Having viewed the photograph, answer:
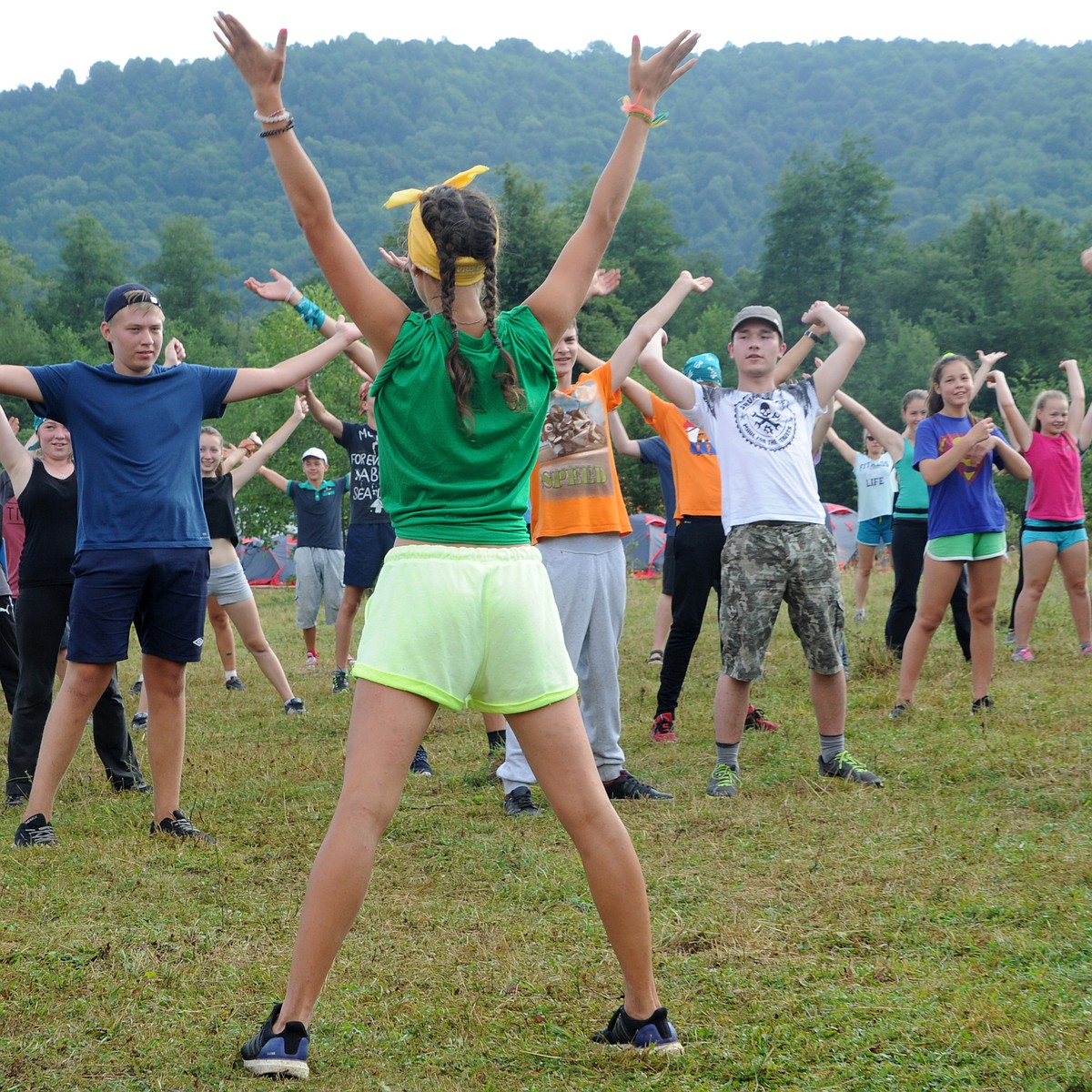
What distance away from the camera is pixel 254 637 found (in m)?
8.47

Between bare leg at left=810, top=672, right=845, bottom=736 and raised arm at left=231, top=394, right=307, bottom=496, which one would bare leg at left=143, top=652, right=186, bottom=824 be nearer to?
raised arm at left=231, top=394, right=307, bottom=496

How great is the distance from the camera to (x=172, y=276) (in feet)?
Answer: 243

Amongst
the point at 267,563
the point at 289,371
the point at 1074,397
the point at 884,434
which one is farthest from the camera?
the point at 267,563

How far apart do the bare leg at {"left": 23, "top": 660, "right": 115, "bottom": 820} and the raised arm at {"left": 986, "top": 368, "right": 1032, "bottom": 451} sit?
534cm

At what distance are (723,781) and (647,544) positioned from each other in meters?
19.8

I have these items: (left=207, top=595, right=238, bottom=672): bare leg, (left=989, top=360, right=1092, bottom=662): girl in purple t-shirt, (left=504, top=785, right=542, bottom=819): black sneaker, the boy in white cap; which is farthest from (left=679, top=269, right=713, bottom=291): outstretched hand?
the boy in white cap

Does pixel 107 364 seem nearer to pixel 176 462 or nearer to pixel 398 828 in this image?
pixel 176 462

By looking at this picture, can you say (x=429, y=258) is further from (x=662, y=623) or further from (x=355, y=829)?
(x=662, y=623)

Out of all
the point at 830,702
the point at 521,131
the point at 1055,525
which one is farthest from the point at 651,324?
the point at 521,131

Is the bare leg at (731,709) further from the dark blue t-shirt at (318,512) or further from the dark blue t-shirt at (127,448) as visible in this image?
the dark blue t-shirt at (318,512)

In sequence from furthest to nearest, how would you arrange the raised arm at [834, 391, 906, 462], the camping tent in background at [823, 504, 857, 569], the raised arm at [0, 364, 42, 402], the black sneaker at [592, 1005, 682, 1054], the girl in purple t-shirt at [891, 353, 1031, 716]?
the camping tent in background at [823, 504, 857, 569]
the raised arm at [834, 391, 906, 462]
the girl in purple t-shirt at [891, 353, 1031, 716]
the raised arm at [0, 364, 42, 402]
the black sneaker at [592, 1005, 682, 1054]

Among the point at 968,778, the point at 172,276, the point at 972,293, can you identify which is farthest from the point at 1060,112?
the point at 968,778

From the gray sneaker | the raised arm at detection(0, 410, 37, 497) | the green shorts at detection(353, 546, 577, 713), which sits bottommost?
the gray sneaker

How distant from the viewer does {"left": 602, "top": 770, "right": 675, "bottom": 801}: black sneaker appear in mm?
5988
